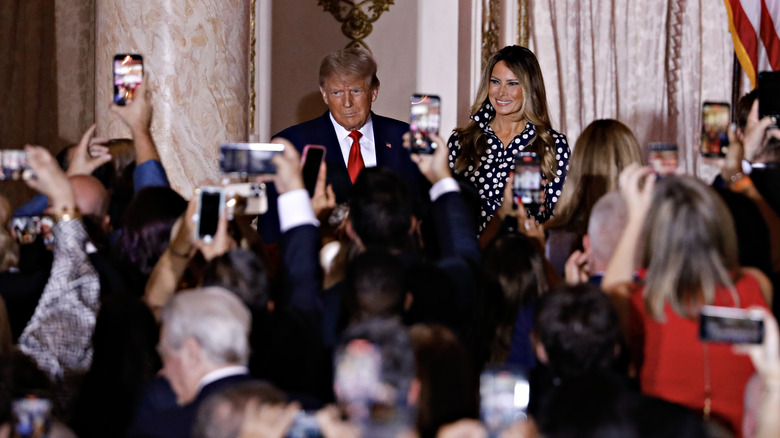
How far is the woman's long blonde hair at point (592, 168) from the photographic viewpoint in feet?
12.4

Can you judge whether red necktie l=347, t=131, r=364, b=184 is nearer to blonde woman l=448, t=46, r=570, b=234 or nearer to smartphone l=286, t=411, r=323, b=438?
blonde woman l=448, t=46, r=570, b=234

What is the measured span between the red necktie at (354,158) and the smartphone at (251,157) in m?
1.62

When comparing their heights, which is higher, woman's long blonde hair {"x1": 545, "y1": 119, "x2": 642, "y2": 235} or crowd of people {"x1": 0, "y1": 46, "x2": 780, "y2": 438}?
woman's long blonde hair {"x1": 545, "y1": 119, "x2": 642, "y2": 235}

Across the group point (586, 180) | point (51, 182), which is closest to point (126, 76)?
point (51, 182)

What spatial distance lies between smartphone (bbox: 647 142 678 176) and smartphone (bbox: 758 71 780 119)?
61 cm

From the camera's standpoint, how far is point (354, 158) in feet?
15.6

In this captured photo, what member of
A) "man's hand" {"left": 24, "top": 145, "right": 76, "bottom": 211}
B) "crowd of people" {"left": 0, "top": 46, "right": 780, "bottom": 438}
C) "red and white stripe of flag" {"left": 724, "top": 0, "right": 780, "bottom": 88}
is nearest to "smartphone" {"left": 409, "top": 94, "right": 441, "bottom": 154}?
"crowd of people" {"left": 0, "top": 46, "right": 780, "bottom": 438}

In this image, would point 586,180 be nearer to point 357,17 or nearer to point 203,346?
point 203,346

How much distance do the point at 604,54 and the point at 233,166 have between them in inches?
160

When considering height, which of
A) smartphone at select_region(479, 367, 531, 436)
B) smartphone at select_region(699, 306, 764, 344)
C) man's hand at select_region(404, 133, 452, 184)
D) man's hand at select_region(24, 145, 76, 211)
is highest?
man's hand at select_region(404, 133, 452, 184)

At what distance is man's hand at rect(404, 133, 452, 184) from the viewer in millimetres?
3328

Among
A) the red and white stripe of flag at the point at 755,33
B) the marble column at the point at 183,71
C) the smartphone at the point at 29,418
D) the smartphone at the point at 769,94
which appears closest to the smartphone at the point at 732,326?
the smartphone at the point at 29,418

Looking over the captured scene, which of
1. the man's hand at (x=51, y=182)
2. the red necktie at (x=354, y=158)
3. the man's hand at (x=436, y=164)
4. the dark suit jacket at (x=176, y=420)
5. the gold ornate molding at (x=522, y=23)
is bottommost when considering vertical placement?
the dark suit jacket at (x=176, y=420)

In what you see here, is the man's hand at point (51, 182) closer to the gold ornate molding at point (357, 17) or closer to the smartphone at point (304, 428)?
the smartphone at point (304, 428)
